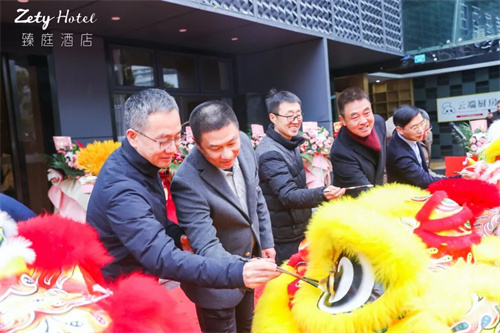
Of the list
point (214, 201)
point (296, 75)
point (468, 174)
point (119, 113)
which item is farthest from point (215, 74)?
point (214, 201)

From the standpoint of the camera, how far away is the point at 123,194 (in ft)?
3.49

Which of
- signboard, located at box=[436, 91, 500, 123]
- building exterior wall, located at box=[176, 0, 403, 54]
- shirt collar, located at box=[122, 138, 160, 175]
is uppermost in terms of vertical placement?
building exterior wall, located at box=[176, 0, 403, 54]

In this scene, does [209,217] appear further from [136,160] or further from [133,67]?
[133,67]

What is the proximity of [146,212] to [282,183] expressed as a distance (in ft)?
3.11

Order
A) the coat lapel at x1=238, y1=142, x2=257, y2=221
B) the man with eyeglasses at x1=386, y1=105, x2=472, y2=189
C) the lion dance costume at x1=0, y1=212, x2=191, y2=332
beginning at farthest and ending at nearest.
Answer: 1. the man with eyeglasses at x1=386, y1=105, x2=472, y2=189
2. the coat lapel at x1=238, y1=142, x2=257, y2=221
3. the lion dance costume at x1=0, y1=212, x2=191, y2=332

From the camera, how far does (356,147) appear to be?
1.97 m

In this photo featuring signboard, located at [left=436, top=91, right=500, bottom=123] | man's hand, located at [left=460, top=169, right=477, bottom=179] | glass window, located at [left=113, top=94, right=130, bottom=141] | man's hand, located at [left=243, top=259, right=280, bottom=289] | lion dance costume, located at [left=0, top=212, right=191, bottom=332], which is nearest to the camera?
lion dance costume, located at [left=0, top=212, right=191, bottom=332]

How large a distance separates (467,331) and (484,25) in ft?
26.1

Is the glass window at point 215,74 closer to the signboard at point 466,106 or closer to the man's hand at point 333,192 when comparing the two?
the man's hand at point 333,192

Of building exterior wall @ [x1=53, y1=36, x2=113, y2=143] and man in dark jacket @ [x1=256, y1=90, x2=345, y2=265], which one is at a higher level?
building exterior wall @ [x1=53, y1=36, x2=113, y2=143]

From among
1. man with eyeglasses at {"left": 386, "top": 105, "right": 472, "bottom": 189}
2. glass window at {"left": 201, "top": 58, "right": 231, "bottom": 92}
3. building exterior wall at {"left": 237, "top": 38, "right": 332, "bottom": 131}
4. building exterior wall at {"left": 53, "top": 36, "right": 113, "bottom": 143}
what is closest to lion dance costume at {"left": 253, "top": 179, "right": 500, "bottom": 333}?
man with eyeglasses at {"left": 386, "top": 105, "right": 472, "bottom": 189}

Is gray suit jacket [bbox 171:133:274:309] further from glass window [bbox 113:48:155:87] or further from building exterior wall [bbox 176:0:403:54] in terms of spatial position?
glass window [bbox 113:48:155:87]

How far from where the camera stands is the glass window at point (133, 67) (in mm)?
4977

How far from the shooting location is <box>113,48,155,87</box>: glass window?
16.3ft
